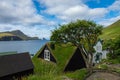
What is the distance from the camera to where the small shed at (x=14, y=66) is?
86.9 feet

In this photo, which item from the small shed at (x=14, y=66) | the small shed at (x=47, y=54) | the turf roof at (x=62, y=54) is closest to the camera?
the small shed at (x=14, y=66)

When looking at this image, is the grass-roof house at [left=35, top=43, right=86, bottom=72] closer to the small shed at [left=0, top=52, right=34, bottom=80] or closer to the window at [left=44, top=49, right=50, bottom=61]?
the window at [left=44, top=49, right=50, bottom=61]

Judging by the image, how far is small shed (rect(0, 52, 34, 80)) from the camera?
2650 centimetres

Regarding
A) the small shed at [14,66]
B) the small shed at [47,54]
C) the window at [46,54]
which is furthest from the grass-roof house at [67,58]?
the small shed at [14,66]

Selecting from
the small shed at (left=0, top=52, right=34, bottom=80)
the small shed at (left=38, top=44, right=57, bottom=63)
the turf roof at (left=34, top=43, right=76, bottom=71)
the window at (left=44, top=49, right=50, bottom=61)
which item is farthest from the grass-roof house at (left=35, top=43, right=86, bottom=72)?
the small shed at (left=0, top=52, right=34, bottom=80)

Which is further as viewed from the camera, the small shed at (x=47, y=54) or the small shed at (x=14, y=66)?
the small shed at (x=47, y=54)

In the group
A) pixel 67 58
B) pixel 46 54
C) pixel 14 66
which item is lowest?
pixel 14 66

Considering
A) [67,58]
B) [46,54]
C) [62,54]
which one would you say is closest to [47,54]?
[46,54]

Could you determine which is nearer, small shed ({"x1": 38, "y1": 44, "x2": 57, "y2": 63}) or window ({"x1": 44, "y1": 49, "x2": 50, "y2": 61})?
small shed ({"x1": 38, "y1": 44, "x2": 57, "y2": 63})

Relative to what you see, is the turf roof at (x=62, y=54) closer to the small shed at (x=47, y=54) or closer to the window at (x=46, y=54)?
the small shed at (x=47, y=54)

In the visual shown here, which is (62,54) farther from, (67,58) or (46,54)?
(46,54)

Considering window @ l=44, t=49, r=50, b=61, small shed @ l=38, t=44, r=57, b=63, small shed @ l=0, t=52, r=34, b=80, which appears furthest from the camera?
window @ l=44, t=49, r=50, b=61

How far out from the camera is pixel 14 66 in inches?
1108

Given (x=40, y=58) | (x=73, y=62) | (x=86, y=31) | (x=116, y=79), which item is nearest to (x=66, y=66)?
(x=73, y=62)
